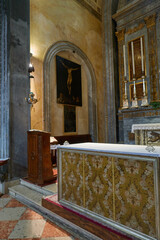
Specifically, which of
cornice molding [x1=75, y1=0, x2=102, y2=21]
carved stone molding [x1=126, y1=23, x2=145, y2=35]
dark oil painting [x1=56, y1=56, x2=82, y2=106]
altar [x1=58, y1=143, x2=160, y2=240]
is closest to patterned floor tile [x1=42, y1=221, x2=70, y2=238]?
altar [x1=58, y1=143, x2=160, y2=240]

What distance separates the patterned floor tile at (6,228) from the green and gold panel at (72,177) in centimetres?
74

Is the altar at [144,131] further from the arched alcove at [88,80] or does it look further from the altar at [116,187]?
the altar at [116,187]

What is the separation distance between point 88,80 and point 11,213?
6.38 m

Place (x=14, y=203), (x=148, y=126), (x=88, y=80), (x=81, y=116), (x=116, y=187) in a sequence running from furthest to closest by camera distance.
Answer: (x=88, y=80) → (x=81, y=116) → (x=148, y=126) → (x=14, y=203) → (x=116, y=187)

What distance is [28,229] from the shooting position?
80.9 inches

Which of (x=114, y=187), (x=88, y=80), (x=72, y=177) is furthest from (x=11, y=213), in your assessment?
(x=88, y=80)

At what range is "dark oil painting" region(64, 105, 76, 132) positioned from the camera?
660cm

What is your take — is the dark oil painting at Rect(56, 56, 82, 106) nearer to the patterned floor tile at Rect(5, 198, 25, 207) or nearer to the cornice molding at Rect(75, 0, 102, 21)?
the cornice molding at Rect(75, 0, 102, 21)

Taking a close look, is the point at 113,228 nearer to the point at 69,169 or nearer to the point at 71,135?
the point at 69,169

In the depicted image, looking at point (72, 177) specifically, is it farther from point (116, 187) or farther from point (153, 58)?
point (153, 58)

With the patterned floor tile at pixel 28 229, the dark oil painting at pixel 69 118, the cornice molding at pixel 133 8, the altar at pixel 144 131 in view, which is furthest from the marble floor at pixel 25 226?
the cornice molding at pixel 133 8

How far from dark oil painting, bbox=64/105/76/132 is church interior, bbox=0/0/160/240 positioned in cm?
4

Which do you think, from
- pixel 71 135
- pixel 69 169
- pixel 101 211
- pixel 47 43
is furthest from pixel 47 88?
pixel 101 211

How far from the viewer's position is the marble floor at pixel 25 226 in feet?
6.26
